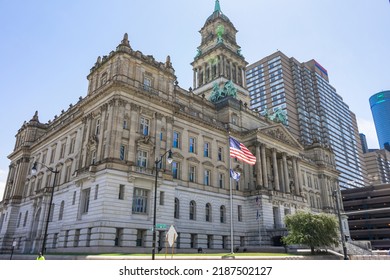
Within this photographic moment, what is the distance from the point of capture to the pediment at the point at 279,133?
60.4 meters

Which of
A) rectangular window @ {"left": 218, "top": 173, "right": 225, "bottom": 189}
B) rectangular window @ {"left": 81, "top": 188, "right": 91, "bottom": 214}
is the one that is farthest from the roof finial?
rectangular window @ {"left": 81, "top": 188, "right": 91, "bottom": 214}

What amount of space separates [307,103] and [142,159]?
126 m

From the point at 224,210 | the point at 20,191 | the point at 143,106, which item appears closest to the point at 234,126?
the point at 224,210

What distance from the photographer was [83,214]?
1499 inches

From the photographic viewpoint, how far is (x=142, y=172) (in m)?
39.4

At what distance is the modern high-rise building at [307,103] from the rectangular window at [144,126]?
96.4 m

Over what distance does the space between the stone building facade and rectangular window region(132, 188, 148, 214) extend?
5.2 inches

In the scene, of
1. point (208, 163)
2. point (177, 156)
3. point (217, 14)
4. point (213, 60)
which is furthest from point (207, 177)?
point (217, 14)

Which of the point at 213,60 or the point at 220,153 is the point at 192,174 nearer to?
the point at 220,153

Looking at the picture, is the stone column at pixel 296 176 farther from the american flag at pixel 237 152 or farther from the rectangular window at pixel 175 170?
the american flag at pixel 237 152

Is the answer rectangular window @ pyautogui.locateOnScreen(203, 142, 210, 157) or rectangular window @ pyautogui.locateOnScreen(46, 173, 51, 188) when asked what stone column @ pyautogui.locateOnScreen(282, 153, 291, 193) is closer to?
rectangular window @ pyautogui.locateOnScreen(203, 142, 210, 157)

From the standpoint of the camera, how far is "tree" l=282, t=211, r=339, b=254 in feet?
118

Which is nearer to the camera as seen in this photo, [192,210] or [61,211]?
[61,211]

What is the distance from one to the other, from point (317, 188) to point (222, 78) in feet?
124
